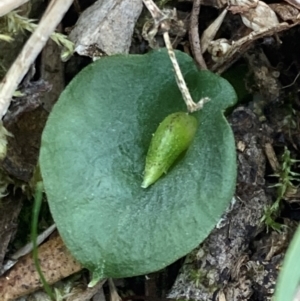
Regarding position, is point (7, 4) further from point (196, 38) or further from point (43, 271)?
point (43, 271)

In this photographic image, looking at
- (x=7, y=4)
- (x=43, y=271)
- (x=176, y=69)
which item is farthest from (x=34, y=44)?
(x=43, y=271)

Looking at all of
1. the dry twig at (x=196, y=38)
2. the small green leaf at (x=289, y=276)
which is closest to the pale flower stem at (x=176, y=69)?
the dry twig at (x=196, y=38)

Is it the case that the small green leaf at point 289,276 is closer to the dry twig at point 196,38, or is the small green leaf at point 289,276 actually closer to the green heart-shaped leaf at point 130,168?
the green heart-shaped leaf at point 130,168

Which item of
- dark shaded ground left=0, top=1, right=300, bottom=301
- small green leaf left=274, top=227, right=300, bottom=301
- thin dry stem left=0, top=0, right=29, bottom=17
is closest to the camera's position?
small green leaf left=274, top=227, right=300, bottom=301

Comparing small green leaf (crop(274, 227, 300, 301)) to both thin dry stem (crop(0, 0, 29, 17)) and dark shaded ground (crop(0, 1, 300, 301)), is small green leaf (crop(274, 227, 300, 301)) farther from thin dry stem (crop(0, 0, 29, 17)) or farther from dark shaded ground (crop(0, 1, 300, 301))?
thin dry stem (crop(0, 0, 29, 17))

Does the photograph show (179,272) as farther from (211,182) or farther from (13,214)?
(13,214)

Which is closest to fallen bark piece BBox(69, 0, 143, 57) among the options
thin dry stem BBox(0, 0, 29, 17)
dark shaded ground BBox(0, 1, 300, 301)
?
dark shaded ground BBox(0, 1, 300, 301)
